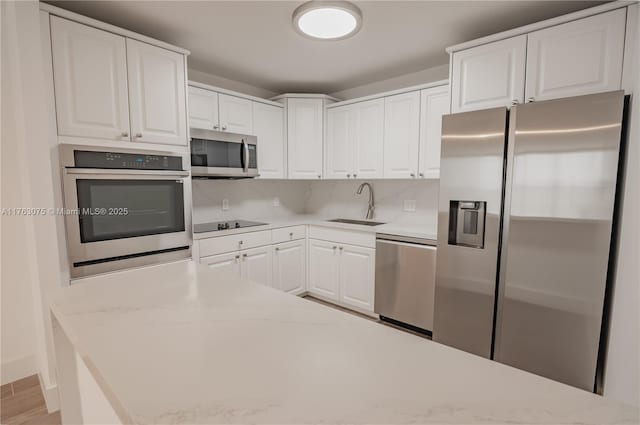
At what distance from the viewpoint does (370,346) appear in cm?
74

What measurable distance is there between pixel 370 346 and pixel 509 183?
5.64 ft

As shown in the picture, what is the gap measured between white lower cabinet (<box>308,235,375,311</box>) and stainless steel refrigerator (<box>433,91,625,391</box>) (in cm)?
86

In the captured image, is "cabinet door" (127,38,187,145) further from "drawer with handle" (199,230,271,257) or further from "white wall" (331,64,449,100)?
"white wall" (331,64,449,100)

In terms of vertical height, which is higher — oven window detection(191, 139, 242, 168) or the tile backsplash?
oven window detection(191, 139, 242, 168)

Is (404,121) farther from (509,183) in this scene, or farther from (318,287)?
(318,287)

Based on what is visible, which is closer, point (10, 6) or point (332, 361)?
point (332, 361)

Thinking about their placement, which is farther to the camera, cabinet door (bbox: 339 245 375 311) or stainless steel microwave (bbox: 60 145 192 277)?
cabinet door (bbox: 339 245 375 311)

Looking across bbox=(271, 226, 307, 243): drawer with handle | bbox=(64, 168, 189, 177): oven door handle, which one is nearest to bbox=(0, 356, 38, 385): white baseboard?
bbox=(64, 168, 189, 177): oven door handle

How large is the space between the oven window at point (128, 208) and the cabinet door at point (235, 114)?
1000mm

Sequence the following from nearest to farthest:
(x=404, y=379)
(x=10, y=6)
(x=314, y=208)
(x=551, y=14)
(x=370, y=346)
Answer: (x=404, y=379), (x=370, y=346), (x=10, y=6), (x=551, y=14), (x=314, y=208)

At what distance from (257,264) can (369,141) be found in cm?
168

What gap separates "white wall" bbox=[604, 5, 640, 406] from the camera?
1.46m

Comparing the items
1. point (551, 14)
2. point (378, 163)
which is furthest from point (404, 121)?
point (551, 14)

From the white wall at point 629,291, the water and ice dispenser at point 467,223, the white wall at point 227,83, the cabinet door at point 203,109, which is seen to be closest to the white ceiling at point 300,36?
the white wall at point 227,83
